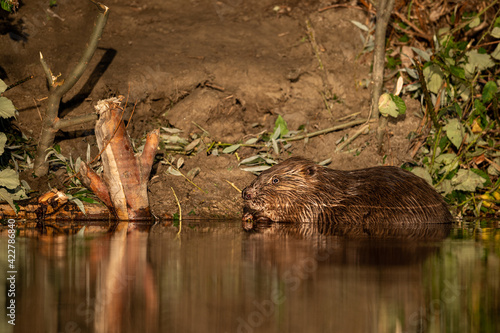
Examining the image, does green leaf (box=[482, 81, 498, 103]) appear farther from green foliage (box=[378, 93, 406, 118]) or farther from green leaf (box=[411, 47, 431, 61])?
green foliage (box=[378, 93, 406, 118])

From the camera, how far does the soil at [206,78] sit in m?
7.32

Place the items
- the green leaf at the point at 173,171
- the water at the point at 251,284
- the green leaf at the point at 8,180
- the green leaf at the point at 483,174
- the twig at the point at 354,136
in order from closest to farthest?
the water at the point at 251,284 → the green leaf at the point at 8,180 → the green leaf at the point at 173,171 → the green leaf at the point at 483,174 → the twig at the point at 354,136

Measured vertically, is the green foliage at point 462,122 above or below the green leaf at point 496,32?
below

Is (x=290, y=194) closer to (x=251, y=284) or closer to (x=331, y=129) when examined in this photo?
(x=331, y=129)

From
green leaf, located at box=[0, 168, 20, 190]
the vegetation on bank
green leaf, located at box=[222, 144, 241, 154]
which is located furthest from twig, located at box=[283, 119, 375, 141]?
green leaf, located at box=[0, 168, 20, 190]

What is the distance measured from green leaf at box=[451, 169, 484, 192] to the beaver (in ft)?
3.64

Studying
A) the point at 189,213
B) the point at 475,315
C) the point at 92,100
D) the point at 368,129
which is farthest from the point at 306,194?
Answer: the point at 475,315

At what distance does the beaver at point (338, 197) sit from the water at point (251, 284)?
105cm

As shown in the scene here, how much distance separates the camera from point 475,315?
264 cm

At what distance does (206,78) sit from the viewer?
7.81m

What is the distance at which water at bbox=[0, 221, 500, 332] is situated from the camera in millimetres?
2520

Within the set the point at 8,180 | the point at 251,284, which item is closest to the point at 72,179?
the point at 8,180

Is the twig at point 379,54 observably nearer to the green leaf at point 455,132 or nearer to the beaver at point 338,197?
the green leaf at point 455,132

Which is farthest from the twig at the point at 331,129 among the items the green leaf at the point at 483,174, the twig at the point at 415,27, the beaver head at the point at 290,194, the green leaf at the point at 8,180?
the green leaf at the point at 8,180
